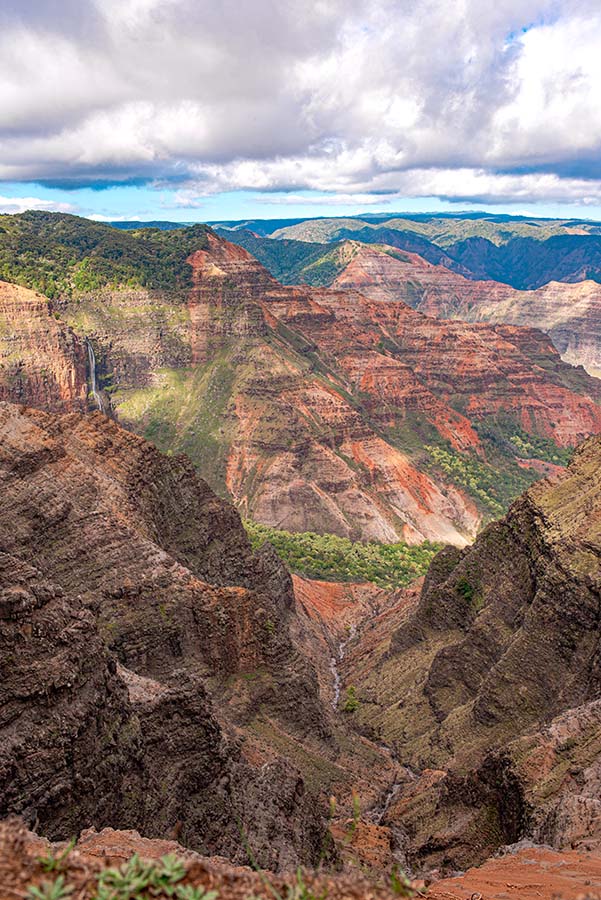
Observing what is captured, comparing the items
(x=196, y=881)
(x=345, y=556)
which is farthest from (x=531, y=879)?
(x=345, y=556)

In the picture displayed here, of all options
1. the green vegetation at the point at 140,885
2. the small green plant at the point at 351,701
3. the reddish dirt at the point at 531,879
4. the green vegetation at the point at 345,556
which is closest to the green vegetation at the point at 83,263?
the green vegetation at the point at 345,556

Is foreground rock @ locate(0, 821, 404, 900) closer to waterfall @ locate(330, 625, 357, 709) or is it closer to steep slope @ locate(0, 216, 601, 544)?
waterfall @ locate(330, 625, 357, 709)

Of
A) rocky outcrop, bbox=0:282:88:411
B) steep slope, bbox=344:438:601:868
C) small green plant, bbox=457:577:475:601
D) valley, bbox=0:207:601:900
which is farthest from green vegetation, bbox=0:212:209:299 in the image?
small green plant, bbox=457:577:475:601

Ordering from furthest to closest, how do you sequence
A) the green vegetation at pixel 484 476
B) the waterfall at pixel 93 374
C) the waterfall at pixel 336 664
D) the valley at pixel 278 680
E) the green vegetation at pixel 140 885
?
the green vegetation at pixel 484 476 → the waterfall at pixel 93 374 → the waterfall at pixel 336 664 → the valley at pixel 278 680 → the green vegetation at pixel 140 885

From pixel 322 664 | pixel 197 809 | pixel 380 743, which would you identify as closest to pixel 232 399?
pixel 322 664

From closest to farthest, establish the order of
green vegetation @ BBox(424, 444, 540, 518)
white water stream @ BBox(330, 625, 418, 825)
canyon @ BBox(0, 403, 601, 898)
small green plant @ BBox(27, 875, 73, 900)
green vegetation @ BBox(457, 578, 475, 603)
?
small green plant @ BBox(27, 875, 73, 900) → canyon @ BBox(0, 403, 601, 898) → white water stream @ BBox(330, 625, 418, 825) → green vegetation @ BBox(457, 578, 475, 603) → green vegetation @ BBox(424, 444, 540, 518)

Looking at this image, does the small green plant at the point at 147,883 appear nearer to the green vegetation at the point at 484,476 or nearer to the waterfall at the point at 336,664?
the waterfall at the point at 336,664

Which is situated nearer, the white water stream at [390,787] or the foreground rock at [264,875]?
the foreground rock at [264,875]
